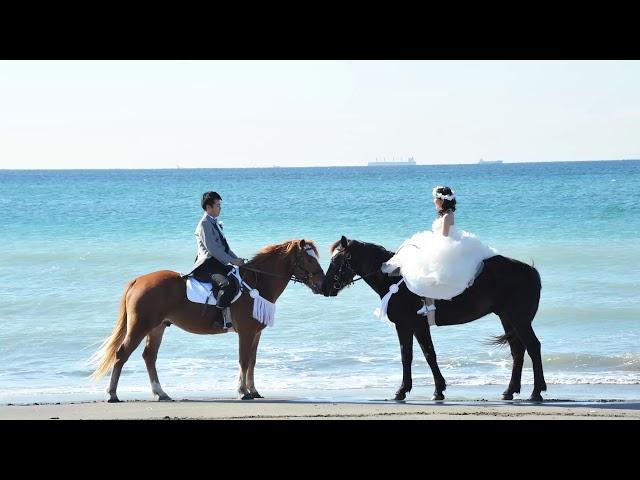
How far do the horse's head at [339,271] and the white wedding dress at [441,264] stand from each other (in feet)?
1.09

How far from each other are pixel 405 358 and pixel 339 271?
967mm

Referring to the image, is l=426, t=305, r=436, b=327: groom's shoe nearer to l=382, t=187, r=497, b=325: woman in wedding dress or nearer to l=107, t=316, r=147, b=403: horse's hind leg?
l=382, t=187, r=497, b=325: woman in wedding dress

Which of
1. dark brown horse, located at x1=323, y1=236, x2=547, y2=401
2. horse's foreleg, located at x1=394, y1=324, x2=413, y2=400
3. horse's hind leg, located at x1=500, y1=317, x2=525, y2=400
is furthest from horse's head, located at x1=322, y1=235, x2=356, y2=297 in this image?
horse's hind leg, located at x1=500, y1=317, x2=525, y2=400

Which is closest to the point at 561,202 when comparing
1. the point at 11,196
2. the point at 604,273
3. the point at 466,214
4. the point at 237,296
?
the point at 466,214

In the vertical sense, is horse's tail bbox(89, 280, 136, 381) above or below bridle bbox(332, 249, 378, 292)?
below

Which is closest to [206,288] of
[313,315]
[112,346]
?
[112,346]

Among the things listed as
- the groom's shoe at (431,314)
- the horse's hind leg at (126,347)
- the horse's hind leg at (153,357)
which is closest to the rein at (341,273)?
the groom's shoe at (431,314)

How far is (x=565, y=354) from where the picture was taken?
12.3 metres

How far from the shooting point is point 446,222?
943 centimetres

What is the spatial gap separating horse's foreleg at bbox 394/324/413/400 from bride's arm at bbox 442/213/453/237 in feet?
2.96

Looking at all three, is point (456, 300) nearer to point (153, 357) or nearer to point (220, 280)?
point (220, 280)

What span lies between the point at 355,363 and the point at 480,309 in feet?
9.65

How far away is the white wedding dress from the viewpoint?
9289 millimetres

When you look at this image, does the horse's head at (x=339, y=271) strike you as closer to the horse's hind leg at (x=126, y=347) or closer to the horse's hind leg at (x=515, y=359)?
the horse's hind leg at (x=515, y=359)
